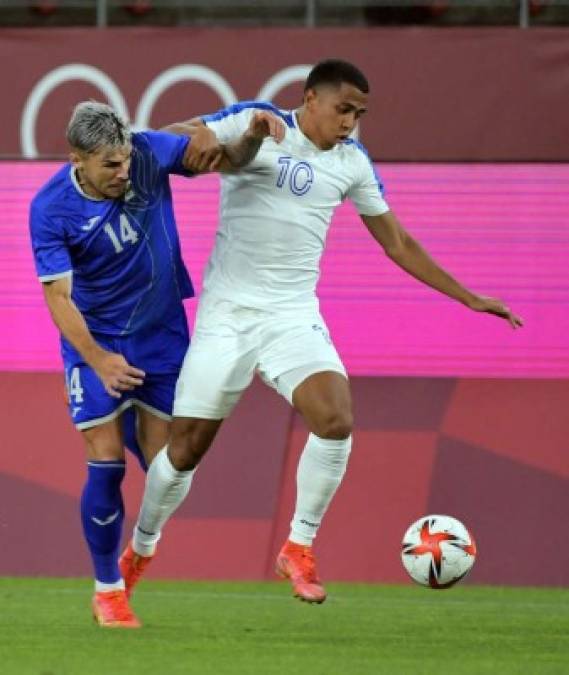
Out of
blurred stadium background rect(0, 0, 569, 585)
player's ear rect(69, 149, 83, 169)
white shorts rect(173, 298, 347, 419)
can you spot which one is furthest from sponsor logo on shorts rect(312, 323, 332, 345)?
blurred stadium background rect(0, 0, 569, 585)

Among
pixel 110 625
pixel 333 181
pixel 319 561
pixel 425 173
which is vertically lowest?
pixel 319 561

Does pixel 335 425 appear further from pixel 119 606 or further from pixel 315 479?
pixel 119 606

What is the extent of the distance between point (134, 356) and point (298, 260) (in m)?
0.81

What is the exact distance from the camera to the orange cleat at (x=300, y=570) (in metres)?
8.27

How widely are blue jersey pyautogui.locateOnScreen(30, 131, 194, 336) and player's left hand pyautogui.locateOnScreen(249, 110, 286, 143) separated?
32 centimetres

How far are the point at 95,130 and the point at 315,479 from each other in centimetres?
170

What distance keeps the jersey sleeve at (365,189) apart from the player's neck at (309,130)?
0.64 ft

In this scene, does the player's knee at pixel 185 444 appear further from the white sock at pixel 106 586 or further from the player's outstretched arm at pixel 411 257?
the player's outstretched arm at pixel 411 257

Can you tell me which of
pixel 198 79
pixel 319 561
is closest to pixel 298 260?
pixel 319 561

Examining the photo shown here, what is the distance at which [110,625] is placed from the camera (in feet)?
27.6

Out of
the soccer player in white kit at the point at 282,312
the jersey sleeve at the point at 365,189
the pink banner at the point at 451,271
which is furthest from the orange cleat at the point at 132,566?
the pink banner at the point at 451,271

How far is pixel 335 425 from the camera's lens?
27.6 feet

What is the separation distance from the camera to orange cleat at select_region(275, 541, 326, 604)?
8266 mm

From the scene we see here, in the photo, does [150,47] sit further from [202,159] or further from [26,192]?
[202,159]
